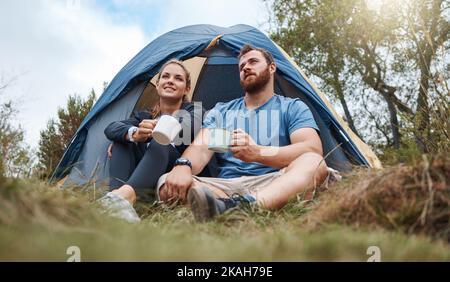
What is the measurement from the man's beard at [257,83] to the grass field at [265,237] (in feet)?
4.16

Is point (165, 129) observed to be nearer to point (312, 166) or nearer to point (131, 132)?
point (131, 132)

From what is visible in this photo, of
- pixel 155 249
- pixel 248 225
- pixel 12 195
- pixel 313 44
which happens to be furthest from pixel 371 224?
pixel 313 44

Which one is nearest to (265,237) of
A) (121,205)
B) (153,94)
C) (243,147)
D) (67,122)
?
(121,205)

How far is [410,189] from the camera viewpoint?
1257mm

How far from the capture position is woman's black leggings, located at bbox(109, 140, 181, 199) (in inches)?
84.0

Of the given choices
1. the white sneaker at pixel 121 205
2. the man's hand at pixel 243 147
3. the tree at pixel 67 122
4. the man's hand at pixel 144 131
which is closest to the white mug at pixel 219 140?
the man's hand at pixel 243 147

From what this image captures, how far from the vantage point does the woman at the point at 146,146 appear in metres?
2.12

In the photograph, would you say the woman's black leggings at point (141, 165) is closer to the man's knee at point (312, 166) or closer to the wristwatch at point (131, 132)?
the wristwatch at point (131, 132)

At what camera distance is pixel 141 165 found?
218 cm

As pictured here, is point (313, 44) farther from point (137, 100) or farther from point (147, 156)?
point (147, 156)

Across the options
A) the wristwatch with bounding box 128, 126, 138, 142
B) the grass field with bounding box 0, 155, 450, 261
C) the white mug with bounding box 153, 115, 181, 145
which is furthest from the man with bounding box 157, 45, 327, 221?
the grass field with bounding box 0, 155, 450, 261

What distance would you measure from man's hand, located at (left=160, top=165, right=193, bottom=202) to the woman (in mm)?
82

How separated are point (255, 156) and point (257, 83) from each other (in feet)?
1.83
